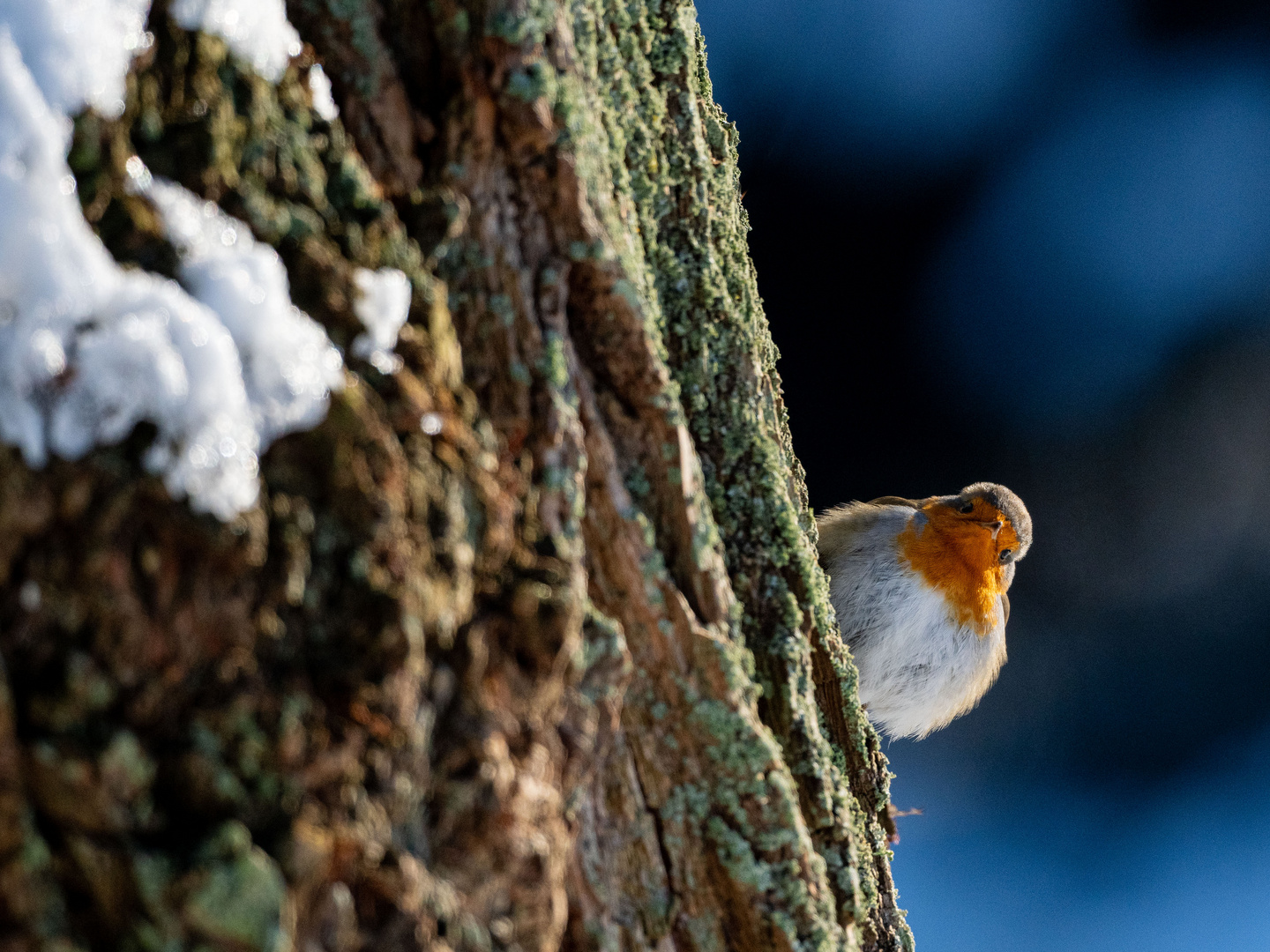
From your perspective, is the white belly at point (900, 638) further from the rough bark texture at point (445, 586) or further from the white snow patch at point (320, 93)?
the white snow patch at point (320, 93)

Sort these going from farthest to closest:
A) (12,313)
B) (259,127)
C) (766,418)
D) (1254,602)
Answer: (1254,602) < (766,418) < (259,127) < (12,313)

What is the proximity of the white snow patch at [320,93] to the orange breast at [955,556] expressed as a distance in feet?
6.21

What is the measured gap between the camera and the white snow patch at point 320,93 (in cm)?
58

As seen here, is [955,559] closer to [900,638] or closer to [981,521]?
[981,521]

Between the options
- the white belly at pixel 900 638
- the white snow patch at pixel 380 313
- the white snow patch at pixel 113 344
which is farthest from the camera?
the white belly at pixel 900 638

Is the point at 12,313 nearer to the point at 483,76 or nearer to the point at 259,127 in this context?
the point at 259,127

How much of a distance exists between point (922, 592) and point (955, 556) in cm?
13

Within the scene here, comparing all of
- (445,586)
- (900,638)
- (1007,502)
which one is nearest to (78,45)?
(445,586)

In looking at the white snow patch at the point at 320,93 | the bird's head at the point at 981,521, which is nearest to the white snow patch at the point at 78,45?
the white snow patch at the point at 320,93

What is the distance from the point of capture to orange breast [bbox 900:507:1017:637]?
228cm

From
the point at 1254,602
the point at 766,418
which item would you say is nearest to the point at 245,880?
the point at 766,418

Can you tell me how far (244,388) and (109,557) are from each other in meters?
0.10

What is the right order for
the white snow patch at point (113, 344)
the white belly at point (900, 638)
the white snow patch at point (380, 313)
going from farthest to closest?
the white belly at point (900, 638), the white snow patch at point (380, 313), the white snow patch at point (113, 344)

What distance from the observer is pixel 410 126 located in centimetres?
63
